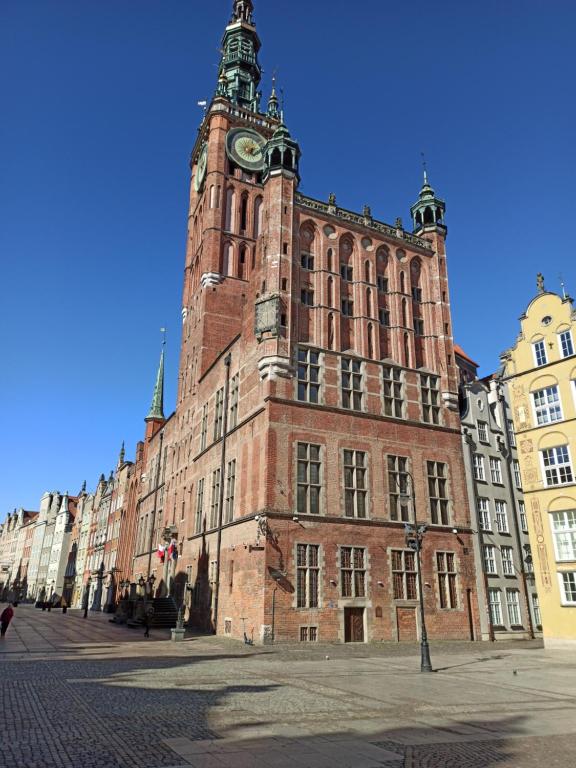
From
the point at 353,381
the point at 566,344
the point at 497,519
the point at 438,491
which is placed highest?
the point at 566,344

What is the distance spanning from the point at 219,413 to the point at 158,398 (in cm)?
3997

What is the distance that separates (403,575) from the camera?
103 ft

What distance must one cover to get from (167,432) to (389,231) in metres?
31.7

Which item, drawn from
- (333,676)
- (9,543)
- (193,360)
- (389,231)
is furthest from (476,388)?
(9,543)

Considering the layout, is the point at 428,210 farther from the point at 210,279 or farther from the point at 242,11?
the point at 242,11

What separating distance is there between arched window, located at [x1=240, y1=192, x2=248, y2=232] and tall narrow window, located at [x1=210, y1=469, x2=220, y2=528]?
24157 mm

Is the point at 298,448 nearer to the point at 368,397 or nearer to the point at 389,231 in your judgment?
the point at 368,397

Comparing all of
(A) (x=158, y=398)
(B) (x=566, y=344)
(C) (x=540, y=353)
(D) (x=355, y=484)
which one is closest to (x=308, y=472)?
(D) (x=355, y=484)

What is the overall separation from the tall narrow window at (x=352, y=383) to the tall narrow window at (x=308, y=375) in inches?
71.2

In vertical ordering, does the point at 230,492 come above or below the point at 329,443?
below

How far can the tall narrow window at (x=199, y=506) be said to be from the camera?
40.9m

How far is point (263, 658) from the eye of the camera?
73.4ft

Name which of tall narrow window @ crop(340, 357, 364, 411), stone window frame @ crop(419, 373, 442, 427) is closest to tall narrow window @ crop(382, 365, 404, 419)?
stone window frame @ crop(419, 373, 442, 427)

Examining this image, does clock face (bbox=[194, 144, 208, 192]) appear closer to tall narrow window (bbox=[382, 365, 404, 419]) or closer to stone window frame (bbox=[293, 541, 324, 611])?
tall narrow window (bbox=[382, 365, 404, 419])
